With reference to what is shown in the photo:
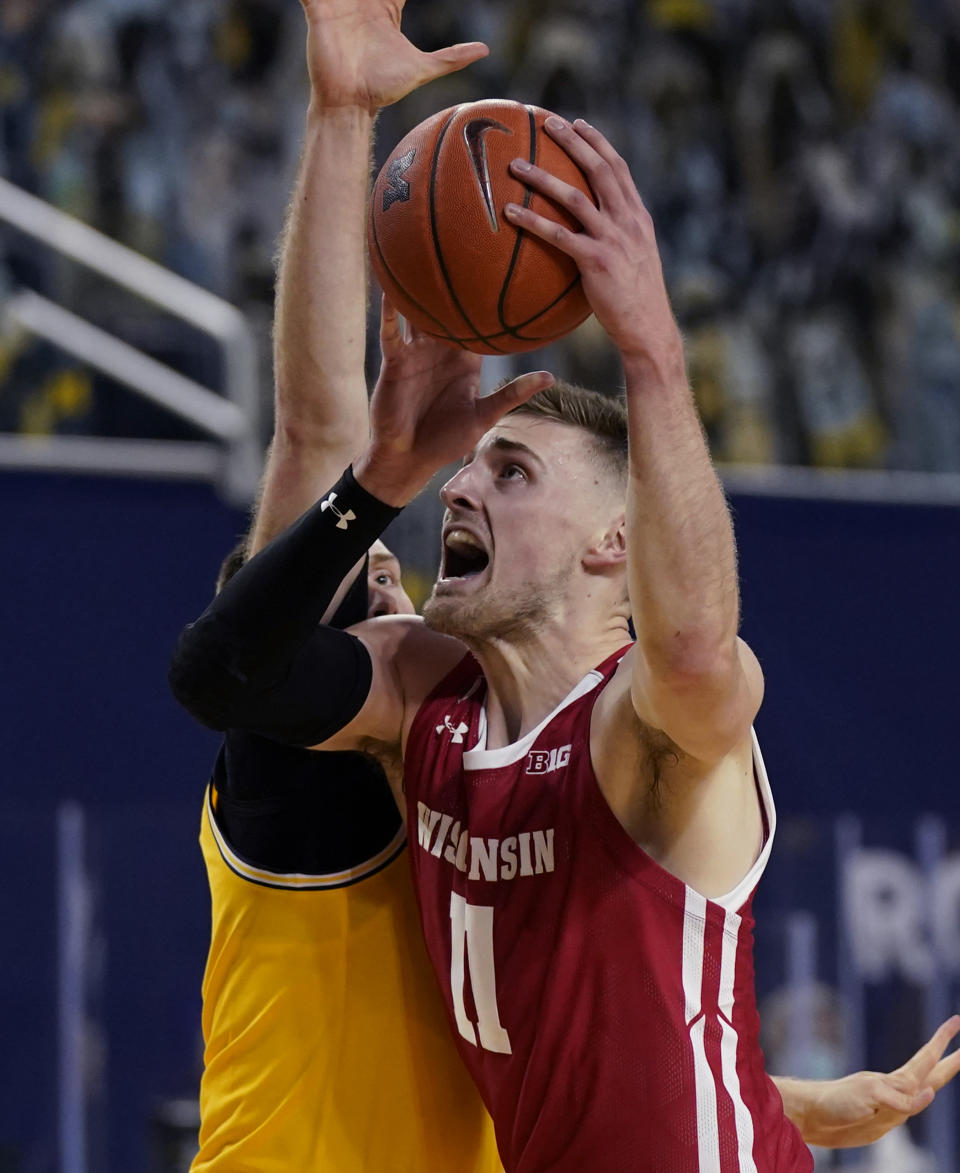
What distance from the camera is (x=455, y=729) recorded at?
322cm

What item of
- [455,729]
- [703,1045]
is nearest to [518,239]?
[455,729]

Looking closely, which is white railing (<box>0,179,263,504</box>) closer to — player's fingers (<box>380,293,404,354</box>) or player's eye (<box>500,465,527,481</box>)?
player's eye (<box>500,465,527,481</box>)

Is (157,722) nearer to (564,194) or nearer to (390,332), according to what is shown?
(390,332)

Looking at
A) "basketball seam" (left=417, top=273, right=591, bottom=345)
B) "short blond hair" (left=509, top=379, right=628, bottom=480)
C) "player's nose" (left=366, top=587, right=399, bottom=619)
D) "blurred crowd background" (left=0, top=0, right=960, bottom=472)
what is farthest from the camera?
"blurred crowd background" (left=0, top=0, right=960, bottom=472)

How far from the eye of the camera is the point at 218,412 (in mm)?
6734

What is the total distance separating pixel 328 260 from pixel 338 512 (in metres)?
0.58

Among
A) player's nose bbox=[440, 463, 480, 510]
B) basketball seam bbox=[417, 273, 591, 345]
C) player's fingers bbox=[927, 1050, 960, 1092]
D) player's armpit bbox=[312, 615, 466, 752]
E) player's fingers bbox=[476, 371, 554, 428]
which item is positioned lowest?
player's fingers bbox=[927, 1050, 960, 1092]

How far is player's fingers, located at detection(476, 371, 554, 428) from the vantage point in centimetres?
296

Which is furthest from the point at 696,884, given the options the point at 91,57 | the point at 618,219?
the point at 91,57

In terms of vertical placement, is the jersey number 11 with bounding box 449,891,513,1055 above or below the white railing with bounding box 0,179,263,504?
below

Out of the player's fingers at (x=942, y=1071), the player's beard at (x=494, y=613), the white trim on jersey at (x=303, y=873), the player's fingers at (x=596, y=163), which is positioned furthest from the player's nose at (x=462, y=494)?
the player's fingers at (x=942, y=1071)

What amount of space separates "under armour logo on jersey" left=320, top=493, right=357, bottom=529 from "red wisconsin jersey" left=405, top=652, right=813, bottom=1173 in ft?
1.72

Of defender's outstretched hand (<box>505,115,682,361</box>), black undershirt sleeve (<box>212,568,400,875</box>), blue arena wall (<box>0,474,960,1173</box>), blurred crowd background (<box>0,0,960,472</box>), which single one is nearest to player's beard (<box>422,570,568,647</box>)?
black undershirt sleeve (<box>212,568,400,875</box>)

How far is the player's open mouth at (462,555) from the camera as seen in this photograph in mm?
3264
